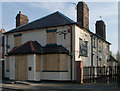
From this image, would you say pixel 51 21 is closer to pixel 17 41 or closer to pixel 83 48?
pixel 83 48

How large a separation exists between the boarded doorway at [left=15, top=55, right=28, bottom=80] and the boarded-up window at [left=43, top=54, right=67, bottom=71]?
2114mm

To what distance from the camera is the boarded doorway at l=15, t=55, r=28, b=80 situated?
58.1 ft

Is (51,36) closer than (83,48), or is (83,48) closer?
(51,36)

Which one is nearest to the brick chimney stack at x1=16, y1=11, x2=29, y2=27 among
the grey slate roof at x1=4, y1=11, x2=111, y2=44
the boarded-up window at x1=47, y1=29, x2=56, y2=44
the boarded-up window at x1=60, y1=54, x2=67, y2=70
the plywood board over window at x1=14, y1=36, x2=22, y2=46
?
the grey slate roof at x1=4, y1=11, x2=111, y2=44

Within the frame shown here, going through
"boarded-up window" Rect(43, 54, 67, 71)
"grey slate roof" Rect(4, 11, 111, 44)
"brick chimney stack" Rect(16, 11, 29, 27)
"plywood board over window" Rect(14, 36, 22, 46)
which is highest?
"brick chimney stack" Rect(16, 11, 29, 27)

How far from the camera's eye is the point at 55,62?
17.5 meters

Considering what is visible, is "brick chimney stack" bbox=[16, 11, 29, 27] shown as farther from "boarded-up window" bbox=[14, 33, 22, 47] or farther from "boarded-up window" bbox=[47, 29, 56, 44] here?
"boarded-up window" bbox=[47, 29, 56, 44]

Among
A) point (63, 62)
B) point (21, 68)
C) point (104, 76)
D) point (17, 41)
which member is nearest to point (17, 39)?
point (17, 41)

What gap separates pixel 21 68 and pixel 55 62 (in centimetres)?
393

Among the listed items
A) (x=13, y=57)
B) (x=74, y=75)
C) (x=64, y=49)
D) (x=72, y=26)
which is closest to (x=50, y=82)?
(x=74, y=75)

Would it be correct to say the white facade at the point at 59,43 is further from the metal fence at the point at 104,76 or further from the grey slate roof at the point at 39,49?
the metal fence at the point at 104,76

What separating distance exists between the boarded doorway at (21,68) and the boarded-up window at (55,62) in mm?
2114

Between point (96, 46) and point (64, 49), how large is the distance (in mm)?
8585

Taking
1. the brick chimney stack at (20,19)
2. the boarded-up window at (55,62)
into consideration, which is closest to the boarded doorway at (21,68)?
the boarded-up window at (55,62)
